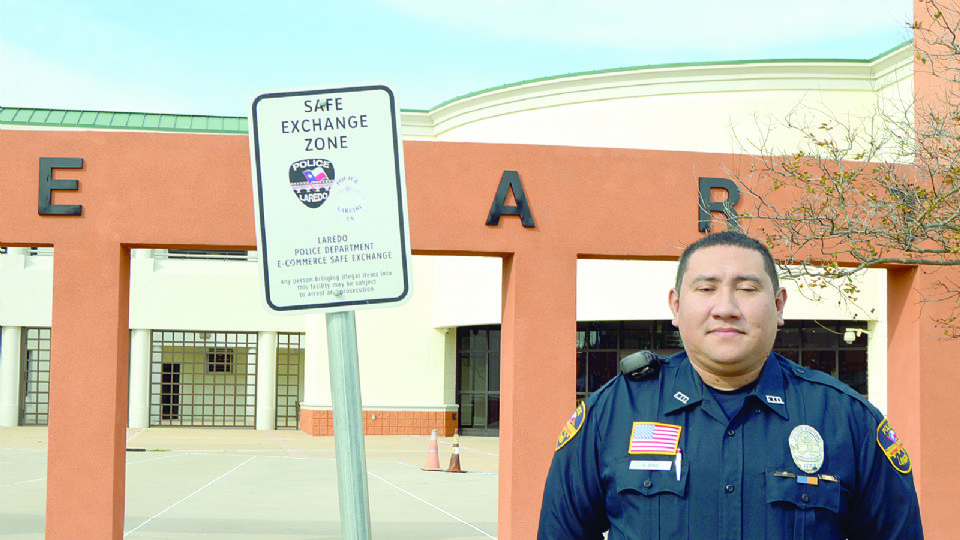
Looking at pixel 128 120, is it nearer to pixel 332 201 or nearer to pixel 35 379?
pixel 35 379

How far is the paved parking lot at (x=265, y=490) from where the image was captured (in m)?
12.9

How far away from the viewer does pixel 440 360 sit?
3070cm

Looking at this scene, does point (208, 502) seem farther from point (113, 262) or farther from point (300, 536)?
point (113, 262)

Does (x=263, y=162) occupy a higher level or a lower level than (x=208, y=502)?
higher

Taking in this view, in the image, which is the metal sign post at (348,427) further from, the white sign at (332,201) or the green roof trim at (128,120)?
the green roof trim at (128,120)

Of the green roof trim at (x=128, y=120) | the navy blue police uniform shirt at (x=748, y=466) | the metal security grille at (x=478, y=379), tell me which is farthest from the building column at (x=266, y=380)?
the navy blue police uniform shirt at (x=748, y=466)

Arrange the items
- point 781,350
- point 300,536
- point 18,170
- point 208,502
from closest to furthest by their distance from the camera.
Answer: point 18,170
point 300,536
point 208,502
point 781,350

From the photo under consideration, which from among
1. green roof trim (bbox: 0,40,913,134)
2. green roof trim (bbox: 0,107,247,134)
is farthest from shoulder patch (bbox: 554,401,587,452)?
green roof trim (bbox: 0,107,247,134)

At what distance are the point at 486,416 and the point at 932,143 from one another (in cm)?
2225

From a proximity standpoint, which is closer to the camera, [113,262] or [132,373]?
[113,262]

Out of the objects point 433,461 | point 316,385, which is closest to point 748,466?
point 433,461

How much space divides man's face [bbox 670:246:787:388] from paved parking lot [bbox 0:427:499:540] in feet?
33.0

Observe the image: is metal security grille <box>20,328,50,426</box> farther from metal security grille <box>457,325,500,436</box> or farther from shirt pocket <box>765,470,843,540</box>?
shirt pocket <box>765,470,843,540</box>

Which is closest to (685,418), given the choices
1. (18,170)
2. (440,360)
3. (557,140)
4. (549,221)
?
(549,221)
